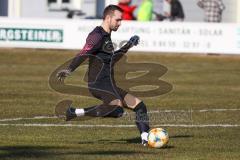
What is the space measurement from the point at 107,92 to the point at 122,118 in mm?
4111

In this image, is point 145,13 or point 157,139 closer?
point 157,139

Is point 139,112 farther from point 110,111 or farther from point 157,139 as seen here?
point 157,139

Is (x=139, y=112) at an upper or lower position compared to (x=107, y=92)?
lower

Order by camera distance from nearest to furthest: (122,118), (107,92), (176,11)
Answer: (107,92) < (122,118) < (176,11)

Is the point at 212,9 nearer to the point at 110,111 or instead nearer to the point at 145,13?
the point at 145,13

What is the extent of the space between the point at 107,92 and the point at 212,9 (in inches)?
1032

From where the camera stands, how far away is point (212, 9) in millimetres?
39125

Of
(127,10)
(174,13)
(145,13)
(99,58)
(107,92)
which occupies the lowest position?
(174,13)

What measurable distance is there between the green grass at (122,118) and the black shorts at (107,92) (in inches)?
26.0

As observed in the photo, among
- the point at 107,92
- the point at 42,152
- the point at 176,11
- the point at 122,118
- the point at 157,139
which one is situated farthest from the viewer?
the point at 176,11

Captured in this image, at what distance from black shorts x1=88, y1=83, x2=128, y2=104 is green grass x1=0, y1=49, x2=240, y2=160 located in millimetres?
660

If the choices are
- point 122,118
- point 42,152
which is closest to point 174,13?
Answer: point 122,118

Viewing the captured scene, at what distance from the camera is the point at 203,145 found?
13602 millimetres

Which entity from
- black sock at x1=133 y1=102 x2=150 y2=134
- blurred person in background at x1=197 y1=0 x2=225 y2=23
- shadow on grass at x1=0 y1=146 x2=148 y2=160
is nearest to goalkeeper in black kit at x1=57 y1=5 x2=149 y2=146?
black sock at x1=133 y1=102 x2=150 y2=134
